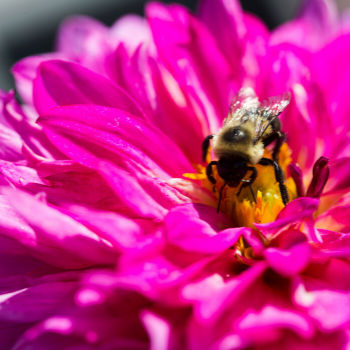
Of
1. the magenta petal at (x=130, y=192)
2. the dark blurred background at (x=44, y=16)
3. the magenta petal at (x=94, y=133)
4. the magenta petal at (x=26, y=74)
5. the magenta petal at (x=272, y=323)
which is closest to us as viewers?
the magenta petal at (x=272, y=323)

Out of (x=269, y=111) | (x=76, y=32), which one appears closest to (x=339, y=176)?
(x=269, y=111)

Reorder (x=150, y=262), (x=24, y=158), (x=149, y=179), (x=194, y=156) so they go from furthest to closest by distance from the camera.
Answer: (x=194, y=156)
(x=24, y=158)
(x=149, y=179)
(x=150, y=262)

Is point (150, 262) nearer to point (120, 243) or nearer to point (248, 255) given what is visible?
point (120, 243)

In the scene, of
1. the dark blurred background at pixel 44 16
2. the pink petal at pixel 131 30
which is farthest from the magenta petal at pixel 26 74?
the dark blurred background at pixel 44 16

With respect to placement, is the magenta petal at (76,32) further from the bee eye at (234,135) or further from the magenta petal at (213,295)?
the magenta petal at (213,295)

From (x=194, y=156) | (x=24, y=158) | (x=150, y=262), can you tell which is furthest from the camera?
(x=194, y=156)

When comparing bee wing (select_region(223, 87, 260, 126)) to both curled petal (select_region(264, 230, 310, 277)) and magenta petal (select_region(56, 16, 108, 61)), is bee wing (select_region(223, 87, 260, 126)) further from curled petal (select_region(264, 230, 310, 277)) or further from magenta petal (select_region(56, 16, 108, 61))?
magenta petal (select_region(56, 16, 108, 61))

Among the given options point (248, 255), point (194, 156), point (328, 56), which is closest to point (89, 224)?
point (248, 255)

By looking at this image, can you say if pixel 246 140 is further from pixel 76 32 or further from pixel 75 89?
pixel 76 32
